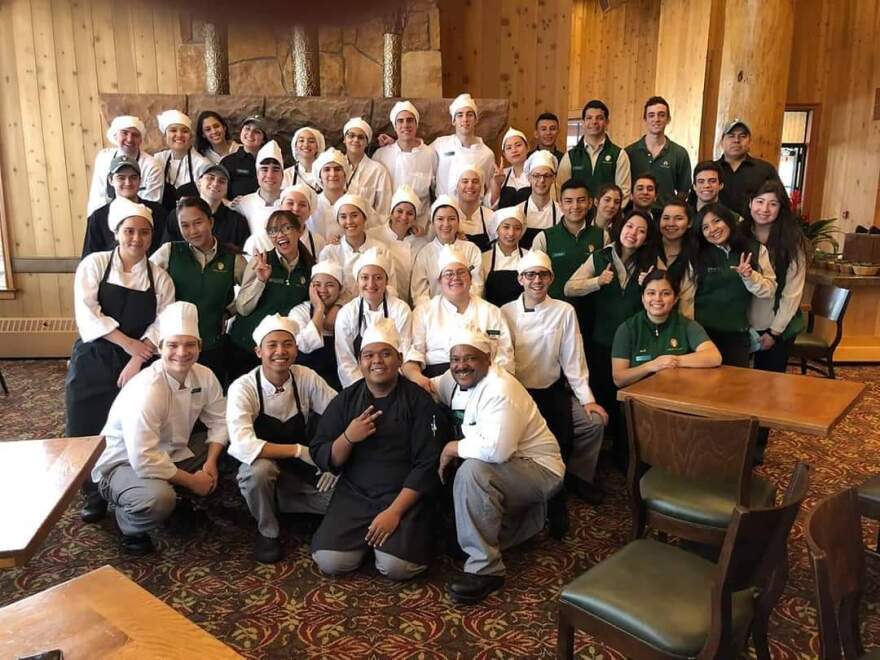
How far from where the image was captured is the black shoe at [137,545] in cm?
329

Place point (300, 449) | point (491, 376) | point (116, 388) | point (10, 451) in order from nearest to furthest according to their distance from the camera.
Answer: point (10, 451) → point (491, 376) → point (300, 449) → point (116, 388)

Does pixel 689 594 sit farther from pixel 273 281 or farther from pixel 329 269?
pixel 273 281

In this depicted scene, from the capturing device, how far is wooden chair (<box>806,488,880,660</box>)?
67.4 inches

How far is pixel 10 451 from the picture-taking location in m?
2.54

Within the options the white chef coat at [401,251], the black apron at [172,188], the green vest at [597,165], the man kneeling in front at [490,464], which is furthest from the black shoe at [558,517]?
the black apron at [172,188]

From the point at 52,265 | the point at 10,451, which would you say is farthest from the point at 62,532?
the point at 52,265

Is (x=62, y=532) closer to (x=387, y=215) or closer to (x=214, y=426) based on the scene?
(x=214, y=426)

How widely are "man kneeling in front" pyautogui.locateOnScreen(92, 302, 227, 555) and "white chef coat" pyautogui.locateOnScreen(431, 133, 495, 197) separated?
2.41 metres

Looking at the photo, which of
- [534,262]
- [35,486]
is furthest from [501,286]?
[35,486]

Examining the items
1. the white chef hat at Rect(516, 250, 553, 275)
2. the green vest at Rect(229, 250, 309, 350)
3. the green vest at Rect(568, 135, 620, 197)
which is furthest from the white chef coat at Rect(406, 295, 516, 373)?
the green vest at Rect(568, 135, 620, 197)

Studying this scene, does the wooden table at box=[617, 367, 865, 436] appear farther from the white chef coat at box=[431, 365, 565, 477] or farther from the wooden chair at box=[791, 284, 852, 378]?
the wooden chair at box=[791, 284, 852, 378]

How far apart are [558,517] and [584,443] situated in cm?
49

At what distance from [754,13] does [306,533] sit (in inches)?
229

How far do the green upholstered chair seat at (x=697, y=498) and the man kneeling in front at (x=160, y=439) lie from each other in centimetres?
194
